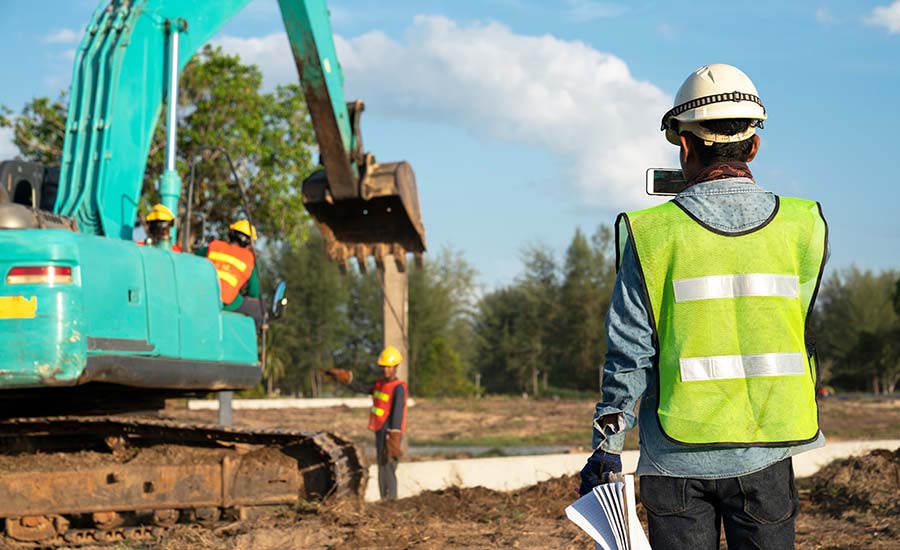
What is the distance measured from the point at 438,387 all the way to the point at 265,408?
67.8 ft

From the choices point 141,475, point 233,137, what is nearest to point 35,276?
point 141,475

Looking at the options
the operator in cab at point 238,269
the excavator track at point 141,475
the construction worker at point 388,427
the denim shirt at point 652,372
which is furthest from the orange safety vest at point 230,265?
the denim shirt at point 652,372

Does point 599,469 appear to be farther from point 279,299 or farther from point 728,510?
point 279,299

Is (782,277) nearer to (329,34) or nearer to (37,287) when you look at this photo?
(37,287)

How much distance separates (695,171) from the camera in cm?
286

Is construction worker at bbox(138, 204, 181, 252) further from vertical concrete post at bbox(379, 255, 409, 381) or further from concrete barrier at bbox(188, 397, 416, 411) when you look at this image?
concrete barrier at bbox(188, 397, 416, 411)

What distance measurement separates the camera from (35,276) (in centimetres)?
606

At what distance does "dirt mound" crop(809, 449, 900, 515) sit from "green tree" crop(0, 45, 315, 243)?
1619 cm

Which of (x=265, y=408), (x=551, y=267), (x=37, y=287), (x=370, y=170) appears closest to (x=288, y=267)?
(x=551, y=267)

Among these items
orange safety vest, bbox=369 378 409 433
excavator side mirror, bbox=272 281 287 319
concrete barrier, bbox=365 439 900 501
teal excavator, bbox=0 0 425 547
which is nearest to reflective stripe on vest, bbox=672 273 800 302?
teal excavator, bbox=0 0 425 547

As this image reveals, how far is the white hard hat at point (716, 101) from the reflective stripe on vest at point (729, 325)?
0.23m

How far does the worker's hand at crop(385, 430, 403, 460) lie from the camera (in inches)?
382

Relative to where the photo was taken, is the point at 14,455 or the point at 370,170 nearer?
the point at 14,455

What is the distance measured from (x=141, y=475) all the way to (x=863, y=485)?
567 cm
